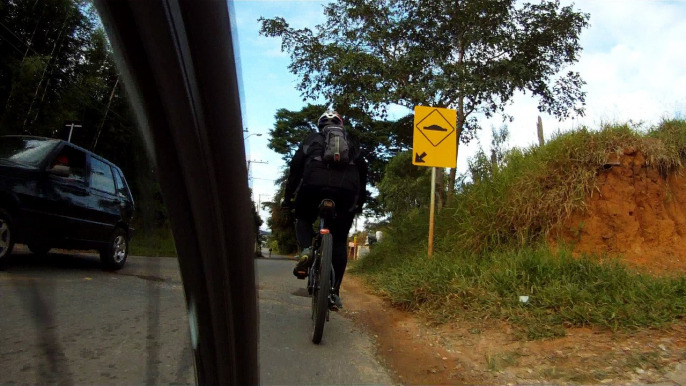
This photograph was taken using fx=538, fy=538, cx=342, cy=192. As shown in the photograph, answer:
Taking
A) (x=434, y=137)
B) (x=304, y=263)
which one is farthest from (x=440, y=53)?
(x=304, y=263)

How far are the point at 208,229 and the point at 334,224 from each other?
9.72ft

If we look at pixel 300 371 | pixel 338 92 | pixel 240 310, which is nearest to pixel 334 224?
pixel 300 371

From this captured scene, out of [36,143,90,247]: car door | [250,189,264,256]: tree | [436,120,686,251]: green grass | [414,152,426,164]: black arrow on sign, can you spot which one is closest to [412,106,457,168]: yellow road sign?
[414,152,426,164]: black arrow on sign

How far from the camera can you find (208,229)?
4.68ft

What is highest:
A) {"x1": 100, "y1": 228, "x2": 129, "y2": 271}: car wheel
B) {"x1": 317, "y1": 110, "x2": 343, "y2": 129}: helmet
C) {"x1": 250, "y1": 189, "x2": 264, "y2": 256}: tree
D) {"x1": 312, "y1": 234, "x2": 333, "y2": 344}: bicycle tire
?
{"x1": 317, "y1": 110, "x2": 343, "y2": 129}: helmet

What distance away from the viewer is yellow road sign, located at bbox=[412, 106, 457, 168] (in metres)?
7.25

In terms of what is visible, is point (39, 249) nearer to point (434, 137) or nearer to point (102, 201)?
point (102, 201)

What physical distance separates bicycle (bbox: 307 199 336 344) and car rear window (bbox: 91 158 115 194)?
270 cm

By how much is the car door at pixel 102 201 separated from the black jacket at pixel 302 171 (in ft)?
9.28

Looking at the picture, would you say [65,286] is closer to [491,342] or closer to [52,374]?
[52,374]

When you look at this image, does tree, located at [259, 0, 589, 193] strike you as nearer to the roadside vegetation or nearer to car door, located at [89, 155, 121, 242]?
the roadside vegetation

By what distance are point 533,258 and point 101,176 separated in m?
4.60

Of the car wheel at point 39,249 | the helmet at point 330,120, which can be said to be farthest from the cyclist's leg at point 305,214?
the car wheel at point 39,249

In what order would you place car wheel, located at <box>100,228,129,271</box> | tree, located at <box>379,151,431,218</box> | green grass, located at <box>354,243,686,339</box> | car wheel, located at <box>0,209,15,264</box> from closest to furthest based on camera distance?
car wheel, located at <box>0,209,15,264</box> < car wheel, located at <box>100,228,129,271</box> < green grass, located at <box>354,243,686,339</box> < tree, located at <box>379,151,431,218</box>
